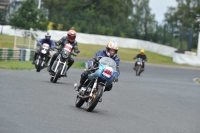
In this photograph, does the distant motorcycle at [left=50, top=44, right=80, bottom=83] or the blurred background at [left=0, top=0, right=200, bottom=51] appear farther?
the blurred background at [left=0, top=0, right=200, bottom=51]

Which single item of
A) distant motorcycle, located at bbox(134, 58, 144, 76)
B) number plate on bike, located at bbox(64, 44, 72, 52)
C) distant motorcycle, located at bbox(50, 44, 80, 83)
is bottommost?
distant motorcycle, located at bbox(134, 58, 144, 76)

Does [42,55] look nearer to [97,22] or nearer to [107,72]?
[107,72]

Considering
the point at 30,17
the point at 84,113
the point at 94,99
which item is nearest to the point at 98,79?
the point at 94,99

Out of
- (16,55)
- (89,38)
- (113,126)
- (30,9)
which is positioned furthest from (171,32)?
(113,126)

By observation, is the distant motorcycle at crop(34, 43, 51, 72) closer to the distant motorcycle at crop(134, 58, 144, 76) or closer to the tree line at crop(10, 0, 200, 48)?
the distant motorcycle at crop(134, 58, 144, 76)

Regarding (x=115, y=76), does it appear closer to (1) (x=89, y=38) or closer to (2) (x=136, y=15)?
(1) (x=89, y=38)

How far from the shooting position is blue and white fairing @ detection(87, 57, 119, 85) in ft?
46.0

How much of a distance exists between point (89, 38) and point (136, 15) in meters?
46.7

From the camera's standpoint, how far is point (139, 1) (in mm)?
125000


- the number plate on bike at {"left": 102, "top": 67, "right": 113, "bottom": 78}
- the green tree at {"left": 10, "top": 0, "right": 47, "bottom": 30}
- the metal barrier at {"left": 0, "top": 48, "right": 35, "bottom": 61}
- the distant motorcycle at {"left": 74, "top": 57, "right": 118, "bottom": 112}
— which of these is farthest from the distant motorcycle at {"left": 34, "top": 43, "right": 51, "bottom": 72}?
the green tree at {"left": 10, "top": 0, "right": 47, "bottom": 30}

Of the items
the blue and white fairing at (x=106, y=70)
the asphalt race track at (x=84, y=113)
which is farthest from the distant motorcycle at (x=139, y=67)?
the blue and white fairing at (x=106, y=70)

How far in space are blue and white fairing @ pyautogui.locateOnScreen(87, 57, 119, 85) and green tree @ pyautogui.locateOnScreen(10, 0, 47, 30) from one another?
37.7 metres

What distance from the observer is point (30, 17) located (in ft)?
171

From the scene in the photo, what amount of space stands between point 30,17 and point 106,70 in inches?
1514
